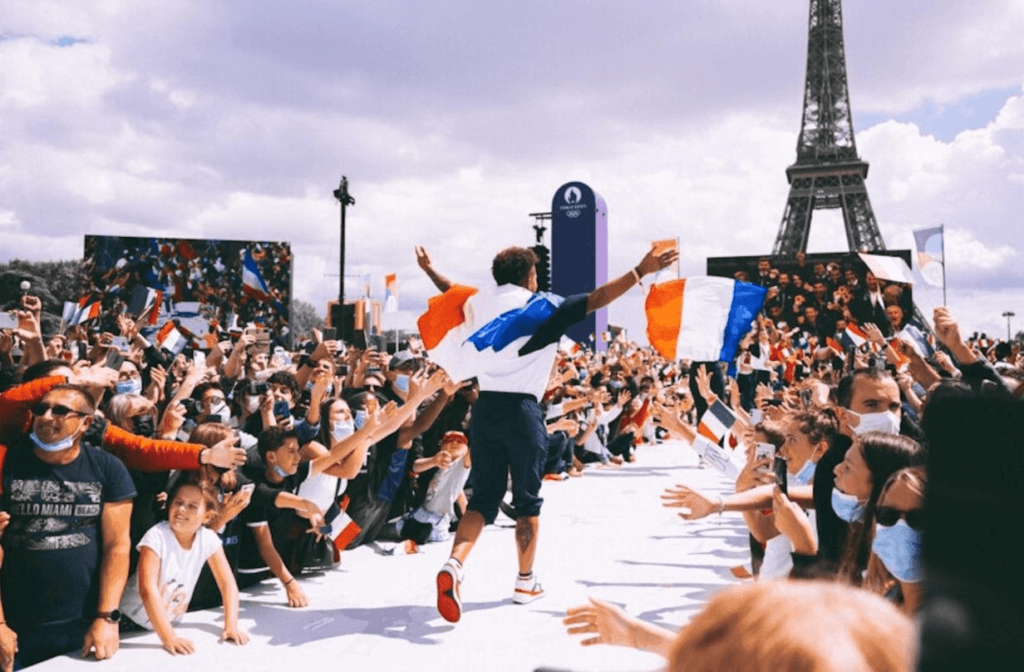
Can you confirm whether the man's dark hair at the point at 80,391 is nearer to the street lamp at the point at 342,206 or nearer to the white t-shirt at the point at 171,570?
the white t-shirt at the point at 171,570

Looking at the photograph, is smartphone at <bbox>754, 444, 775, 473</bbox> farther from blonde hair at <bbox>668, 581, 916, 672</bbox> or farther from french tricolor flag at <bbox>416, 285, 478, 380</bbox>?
blonde hair at <bbox>668, 581, 916, 672</bbox>

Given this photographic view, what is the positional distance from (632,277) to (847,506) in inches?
59.8

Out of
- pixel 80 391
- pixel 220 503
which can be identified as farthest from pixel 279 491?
pixel 80 391

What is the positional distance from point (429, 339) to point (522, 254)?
77 cm

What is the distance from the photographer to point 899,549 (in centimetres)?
225

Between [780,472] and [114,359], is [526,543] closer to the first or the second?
[780,472]

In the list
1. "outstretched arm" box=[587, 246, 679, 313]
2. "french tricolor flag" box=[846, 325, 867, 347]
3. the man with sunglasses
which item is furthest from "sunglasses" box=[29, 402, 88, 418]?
"french tricolor flag" box=[846, 325, 867, 347]

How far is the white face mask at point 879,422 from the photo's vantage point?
3809 millimetres

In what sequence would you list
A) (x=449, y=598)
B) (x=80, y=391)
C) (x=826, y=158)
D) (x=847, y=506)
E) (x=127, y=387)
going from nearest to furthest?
(x=847, y=506)
(x=80, y=391)
(x=449, y=598)
(x=127, y=387)
(x=826, y=158)

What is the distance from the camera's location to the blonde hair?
64cm

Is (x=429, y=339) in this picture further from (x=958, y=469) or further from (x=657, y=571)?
(x=958, y=469)

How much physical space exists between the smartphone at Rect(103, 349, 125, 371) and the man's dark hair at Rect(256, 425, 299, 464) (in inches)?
81.5

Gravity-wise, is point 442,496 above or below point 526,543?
below

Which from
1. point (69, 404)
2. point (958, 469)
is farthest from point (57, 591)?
point (958, 469)
